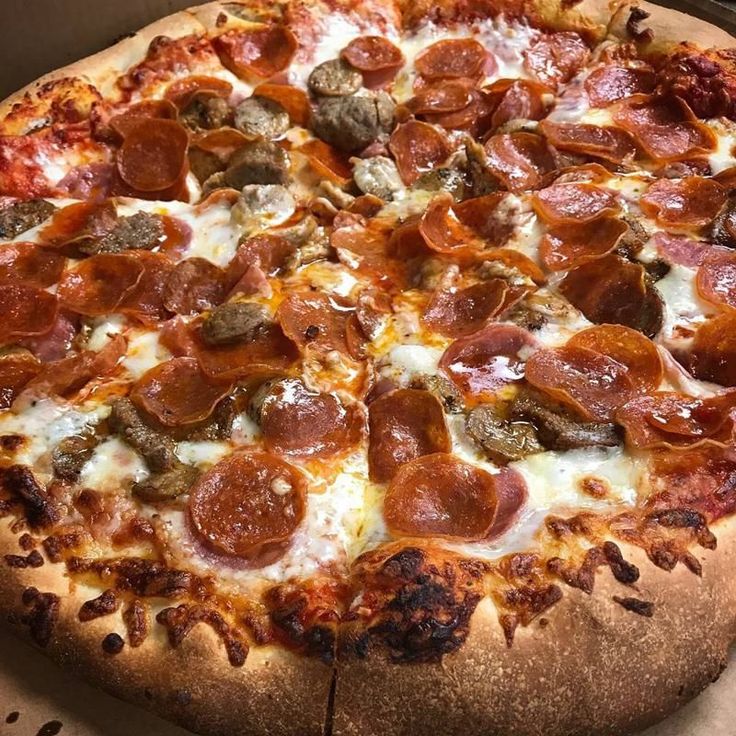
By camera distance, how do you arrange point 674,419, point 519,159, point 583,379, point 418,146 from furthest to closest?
point 418,146, point 519,159, point 583,379, point 674,419

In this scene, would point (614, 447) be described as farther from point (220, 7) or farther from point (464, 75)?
point (220, 7)

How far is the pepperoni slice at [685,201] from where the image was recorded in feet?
10.1

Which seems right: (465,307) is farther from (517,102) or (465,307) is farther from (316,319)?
(517,102)

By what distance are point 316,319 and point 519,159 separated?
1.21 metres

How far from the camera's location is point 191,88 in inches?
149

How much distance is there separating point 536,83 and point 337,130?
0.89 metres

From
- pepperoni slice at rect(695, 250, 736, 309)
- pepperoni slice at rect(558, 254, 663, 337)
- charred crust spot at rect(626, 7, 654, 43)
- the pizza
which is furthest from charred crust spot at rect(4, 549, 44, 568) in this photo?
charred crust spot at rect(626, 7, 654, 43)

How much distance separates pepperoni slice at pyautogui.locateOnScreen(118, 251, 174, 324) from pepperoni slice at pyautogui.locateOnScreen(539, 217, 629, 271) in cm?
131

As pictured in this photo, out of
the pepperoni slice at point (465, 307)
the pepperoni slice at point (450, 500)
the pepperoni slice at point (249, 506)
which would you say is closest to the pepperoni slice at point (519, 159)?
the pepperoni slice at point (465, 307)

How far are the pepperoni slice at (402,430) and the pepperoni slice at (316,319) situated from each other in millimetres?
288

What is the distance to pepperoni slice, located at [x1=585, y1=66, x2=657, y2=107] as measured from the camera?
3.70 metres

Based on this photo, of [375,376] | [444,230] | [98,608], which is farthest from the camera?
[444,230]

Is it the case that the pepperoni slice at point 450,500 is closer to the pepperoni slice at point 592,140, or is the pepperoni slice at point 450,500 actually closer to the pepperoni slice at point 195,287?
the pepperoni slice at point 195,287

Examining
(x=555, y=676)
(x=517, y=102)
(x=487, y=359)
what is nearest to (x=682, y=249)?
(x=487, y=359)
